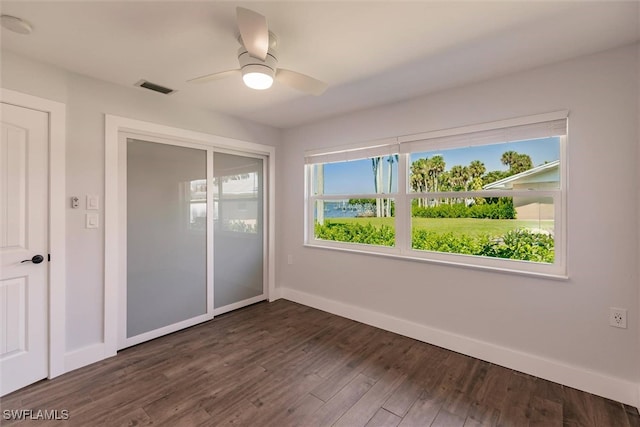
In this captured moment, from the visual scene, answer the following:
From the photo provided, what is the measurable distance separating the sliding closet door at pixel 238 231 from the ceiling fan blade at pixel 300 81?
5.72 ft

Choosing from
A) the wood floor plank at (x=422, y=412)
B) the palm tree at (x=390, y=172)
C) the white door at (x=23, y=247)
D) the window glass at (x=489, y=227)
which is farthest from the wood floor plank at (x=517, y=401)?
the white door at (x=23, y=247)

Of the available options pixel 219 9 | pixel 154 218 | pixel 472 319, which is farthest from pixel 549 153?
pixel 154 218

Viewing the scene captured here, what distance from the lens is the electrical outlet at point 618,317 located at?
195 cm

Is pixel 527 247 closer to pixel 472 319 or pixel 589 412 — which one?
pixel 472 319

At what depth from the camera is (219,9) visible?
158cm

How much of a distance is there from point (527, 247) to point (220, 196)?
3160 mm

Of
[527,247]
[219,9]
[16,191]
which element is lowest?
[527,247]

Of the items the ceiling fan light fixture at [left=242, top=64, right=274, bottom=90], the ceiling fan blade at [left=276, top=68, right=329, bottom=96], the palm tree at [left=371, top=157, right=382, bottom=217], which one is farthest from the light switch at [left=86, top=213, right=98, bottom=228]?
the palm tree at [left=371, top=157, right=382, bottom=217]

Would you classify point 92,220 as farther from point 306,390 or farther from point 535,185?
point 535,185

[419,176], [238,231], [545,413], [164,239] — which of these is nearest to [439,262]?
[419,176]

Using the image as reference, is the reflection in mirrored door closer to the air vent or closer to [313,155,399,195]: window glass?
the air vent

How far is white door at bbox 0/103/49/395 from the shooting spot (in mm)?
2010

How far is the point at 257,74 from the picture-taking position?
1707 mm

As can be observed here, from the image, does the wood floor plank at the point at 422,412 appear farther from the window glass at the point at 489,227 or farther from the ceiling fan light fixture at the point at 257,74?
the ceiling fan light fixture at the point at 257,74
